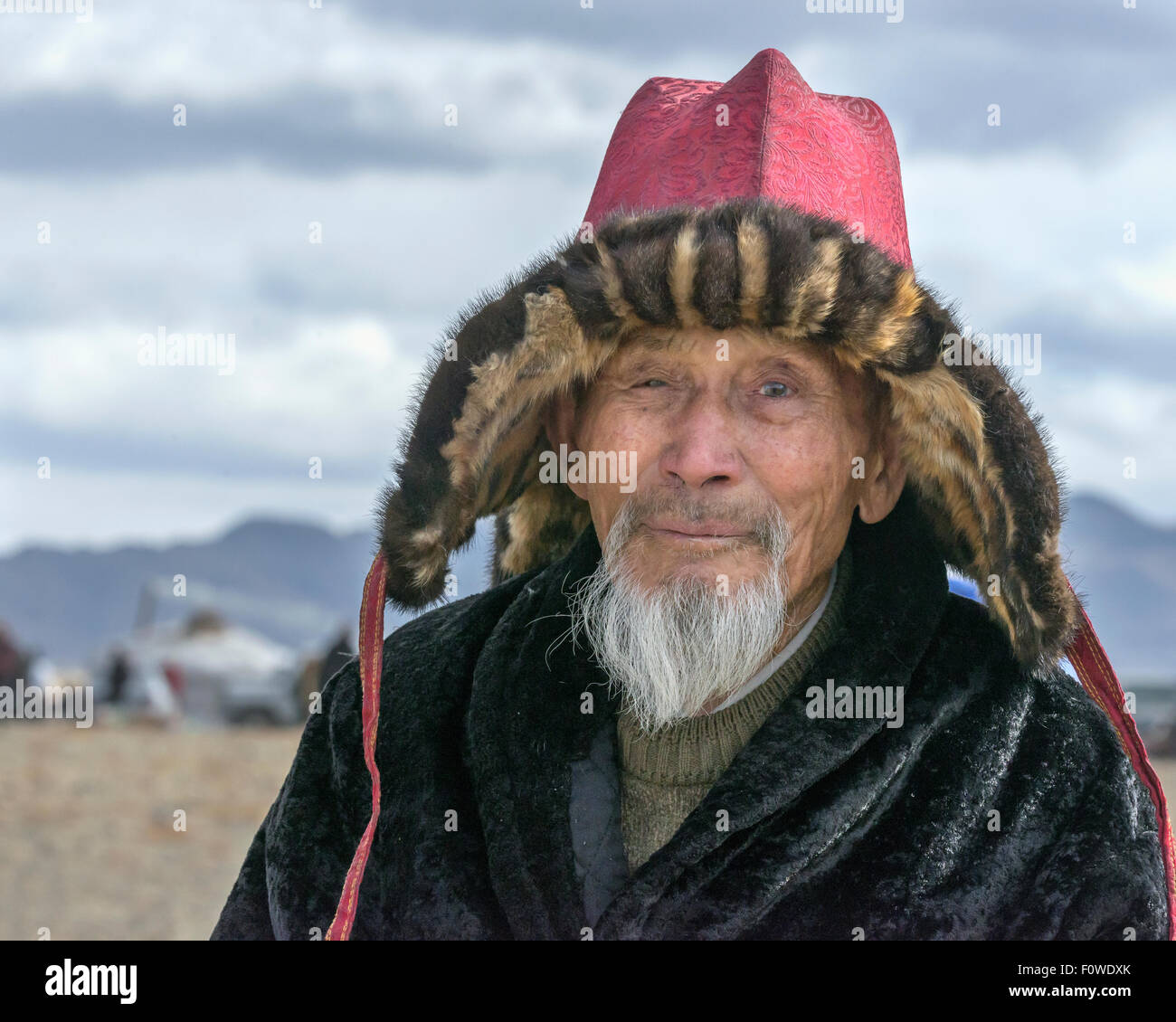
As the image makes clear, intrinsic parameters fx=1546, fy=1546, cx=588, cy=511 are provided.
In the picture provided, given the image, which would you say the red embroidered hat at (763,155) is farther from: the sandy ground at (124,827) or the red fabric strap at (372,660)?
the sandy ground at (124,827)

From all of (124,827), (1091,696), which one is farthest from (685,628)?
(124,827)

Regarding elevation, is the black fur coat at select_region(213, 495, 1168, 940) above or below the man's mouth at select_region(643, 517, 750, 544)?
below

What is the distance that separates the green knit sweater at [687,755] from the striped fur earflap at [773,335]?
36cm

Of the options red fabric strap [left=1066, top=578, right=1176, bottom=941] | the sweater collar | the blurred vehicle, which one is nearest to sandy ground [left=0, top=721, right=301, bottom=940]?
the blurred vehicle

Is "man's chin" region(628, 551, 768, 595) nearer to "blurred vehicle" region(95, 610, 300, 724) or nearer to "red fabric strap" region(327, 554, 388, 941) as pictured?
"red fabric strap" region(327, 554, 388, 941)

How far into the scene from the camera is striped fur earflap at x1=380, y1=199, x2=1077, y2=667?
2596 mm

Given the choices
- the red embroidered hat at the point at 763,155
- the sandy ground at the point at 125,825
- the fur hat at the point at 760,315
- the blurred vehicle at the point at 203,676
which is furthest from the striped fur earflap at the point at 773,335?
the blurred vehicle at the point at 203,676

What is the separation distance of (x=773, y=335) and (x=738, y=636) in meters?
0.54

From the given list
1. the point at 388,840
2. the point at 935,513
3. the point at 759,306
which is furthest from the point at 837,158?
the point at 388,840

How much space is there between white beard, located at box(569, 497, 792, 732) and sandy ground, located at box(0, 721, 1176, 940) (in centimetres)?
589

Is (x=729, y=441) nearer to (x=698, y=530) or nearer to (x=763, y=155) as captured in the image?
(x=698, y=530)

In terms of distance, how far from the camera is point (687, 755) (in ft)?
9.41

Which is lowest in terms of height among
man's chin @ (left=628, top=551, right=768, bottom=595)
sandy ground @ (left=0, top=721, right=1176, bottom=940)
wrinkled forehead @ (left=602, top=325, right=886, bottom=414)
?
sandy ground @ (left=0, top=721, right=1176, bottom=940)
